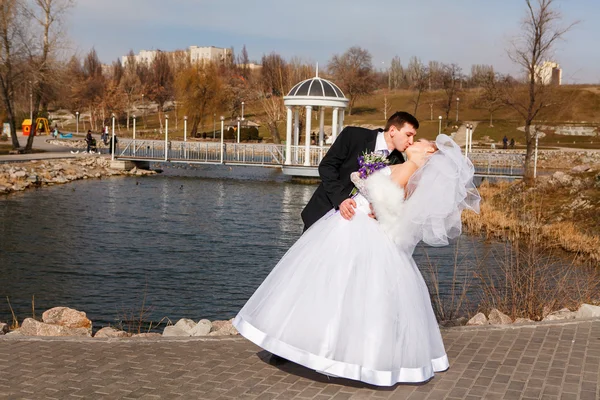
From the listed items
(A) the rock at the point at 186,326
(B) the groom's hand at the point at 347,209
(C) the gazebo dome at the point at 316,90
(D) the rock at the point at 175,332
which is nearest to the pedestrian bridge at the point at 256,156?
(C) the gazebo dome at the point at 316,90

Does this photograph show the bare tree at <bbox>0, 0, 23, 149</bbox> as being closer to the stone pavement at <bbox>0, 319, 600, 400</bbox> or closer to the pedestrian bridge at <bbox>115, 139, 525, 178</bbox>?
the pedestrian bridge at <bbox>115, 139, 525, 178</bbox>

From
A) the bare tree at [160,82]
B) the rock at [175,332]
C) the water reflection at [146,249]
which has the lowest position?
the water reflection at [146,249]

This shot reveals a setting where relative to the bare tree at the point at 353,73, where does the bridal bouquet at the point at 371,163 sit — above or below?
below

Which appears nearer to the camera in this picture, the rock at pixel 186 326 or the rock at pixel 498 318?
the rock at pixel 186 326

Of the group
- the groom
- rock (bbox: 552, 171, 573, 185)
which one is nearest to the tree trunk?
rock (bbox: 552, 171, 573, 185)

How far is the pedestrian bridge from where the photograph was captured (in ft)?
125

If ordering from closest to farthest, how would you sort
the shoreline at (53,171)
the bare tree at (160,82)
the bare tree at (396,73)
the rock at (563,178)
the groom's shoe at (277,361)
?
the groom's shoe at (277,361), the rock at (563,178), the shoreline at (53,171), the bare tree at (160,82), the bare tree at (396,73)

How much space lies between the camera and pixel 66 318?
32.8 feet

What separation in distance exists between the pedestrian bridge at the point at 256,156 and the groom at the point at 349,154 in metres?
30.8

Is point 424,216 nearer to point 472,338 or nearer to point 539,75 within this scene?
point 472,338

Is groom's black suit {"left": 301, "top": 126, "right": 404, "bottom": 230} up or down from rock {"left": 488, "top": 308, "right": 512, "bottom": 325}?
up

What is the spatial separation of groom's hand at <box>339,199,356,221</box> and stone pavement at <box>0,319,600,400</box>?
1.38m

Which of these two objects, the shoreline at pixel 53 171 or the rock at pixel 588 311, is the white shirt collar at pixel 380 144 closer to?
the rock at pixel 588 311

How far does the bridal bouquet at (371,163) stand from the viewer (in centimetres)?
606
